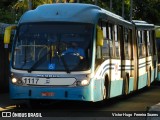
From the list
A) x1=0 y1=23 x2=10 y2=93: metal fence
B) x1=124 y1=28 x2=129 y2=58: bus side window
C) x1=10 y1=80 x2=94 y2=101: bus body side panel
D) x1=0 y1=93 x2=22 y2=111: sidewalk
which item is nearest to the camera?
x1=10 y1=80 x2=94 y2=101: bus body side panel

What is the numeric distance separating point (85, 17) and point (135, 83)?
7604mm

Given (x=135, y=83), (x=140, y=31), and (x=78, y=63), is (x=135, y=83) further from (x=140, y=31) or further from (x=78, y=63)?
(x=78, y=63)

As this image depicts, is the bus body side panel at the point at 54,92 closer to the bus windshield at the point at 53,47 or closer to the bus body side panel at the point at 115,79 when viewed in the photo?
the bus windshield at the point at 53,47

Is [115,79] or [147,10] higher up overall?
[115,79]

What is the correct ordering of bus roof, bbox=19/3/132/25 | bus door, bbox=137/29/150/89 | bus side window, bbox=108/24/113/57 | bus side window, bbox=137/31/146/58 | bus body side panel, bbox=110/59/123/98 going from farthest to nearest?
bus side window, bbox=137/31/146/58
bus door, bbox=137/29/150/89
bus body side panel, bbox=110/59/123/98
bus side window, bbox=108/24/113/57
bus roof, bbox=19/3/132/25

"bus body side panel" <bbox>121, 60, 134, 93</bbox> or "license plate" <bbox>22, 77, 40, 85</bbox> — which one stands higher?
"license plate" <bbox>22, 77, 40, 85</bbox>

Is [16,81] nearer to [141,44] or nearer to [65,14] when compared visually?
[65,14]

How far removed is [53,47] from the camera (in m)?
16.5

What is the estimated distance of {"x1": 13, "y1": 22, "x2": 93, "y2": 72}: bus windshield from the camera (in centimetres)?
1628

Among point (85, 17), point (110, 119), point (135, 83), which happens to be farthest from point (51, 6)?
point (135, 83)

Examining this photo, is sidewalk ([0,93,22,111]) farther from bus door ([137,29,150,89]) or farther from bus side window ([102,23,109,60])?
bus door ([137,29,150,89])

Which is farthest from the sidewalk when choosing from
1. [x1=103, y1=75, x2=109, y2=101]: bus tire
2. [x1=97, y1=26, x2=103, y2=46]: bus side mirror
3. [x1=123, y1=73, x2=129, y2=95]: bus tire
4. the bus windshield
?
[x1=123, y1=73, x2=129, y2=95]: bus tire

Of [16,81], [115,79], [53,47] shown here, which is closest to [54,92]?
[16,81]

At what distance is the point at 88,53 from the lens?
16484 mm
